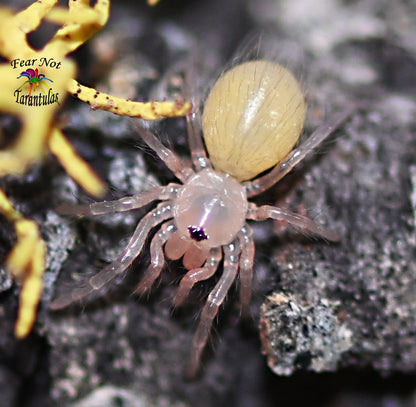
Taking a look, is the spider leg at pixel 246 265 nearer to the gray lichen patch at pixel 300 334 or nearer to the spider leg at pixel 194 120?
the gray lichen patch at pixel 300 334

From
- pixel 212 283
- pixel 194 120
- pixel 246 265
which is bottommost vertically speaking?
pixel 212 283

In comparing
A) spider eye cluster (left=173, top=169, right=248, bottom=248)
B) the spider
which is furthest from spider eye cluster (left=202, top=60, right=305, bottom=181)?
spider eye cluster (left=173, top=169, right=248, bottom=248)

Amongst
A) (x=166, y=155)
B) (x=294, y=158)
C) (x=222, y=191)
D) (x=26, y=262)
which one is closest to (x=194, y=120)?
(x=166, y=155)

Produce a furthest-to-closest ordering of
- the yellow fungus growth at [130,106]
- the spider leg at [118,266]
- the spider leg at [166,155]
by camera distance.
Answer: the spider leg at [166,155] → the spider leg at [118,266] → the yellow fungus growth at [130,106]

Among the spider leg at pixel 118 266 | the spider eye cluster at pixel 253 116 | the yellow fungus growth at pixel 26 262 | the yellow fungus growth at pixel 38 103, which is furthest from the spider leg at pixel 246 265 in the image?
the yellow fungus growth at pixel 26 262

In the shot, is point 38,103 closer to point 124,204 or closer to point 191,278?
point 124,204

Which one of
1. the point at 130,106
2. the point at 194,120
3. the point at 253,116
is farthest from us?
the point at 194,120

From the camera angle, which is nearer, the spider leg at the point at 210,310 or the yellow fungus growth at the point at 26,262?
the yellow fungus growth at the point at 26,262
